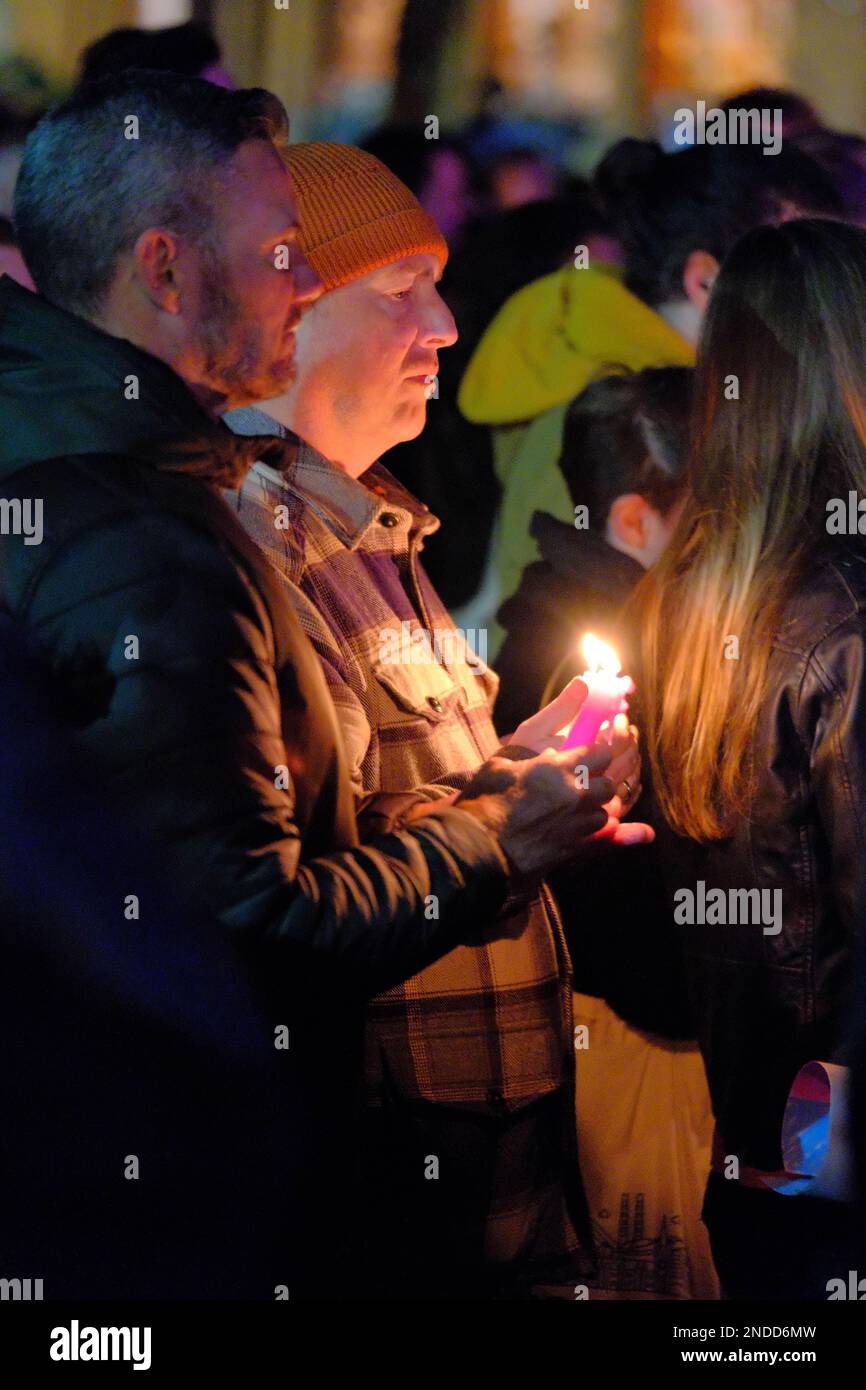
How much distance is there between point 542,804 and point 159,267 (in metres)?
0.90

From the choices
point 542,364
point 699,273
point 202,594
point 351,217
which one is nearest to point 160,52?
point 542,364

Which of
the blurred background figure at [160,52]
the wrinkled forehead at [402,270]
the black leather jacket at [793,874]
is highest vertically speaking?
the blurred background figure at [160,52]

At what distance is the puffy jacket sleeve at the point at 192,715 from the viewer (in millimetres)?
1998

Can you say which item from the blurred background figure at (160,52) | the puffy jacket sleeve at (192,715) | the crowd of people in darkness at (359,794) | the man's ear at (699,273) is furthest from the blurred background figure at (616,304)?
the puffy jacket sleeve at (192,715)

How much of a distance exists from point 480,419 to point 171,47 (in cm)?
115

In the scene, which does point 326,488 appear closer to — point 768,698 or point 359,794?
point 359,794

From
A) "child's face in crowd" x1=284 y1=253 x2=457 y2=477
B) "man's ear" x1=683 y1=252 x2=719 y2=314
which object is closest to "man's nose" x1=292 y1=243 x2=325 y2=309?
"child's face in crowd" x1=284 y1=253 x2=457 y2=477

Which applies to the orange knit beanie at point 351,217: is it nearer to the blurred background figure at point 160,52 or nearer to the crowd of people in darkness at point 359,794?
the crowd of people in darkness at point 359,794

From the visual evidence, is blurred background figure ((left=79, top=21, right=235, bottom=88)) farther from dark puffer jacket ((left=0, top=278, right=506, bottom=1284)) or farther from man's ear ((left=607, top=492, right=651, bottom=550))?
dark puffer jacket ((left=0, top=278, right=506, bottom=1284))

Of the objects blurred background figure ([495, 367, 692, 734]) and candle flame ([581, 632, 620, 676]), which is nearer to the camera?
candle flame ([581, 632, 620, 676])

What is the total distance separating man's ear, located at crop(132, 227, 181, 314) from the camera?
7.17 feet

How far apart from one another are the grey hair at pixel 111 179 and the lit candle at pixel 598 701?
839 mm

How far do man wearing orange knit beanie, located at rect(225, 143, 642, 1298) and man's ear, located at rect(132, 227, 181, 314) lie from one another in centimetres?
51
